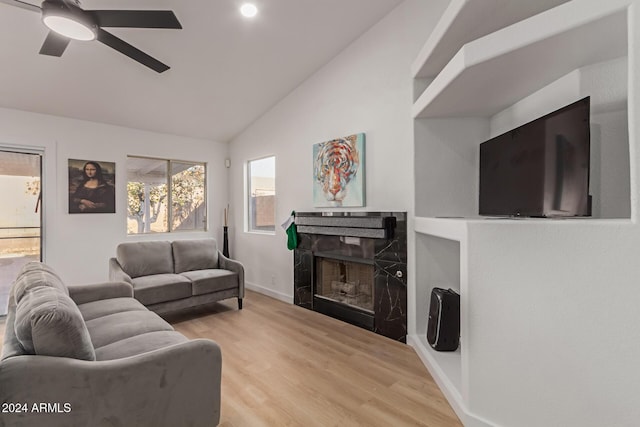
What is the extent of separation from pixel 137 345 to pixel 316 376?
51.4 inches

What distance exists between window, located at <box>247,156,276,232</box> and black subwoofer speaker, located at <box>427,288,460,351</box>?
2.91 metres

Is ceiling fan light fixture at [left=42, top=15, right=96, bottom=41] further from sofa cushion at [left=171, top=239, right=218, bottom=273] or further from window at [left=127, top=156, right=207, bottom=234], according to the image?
window at [left=127, top=156, right=207, bottom=234]

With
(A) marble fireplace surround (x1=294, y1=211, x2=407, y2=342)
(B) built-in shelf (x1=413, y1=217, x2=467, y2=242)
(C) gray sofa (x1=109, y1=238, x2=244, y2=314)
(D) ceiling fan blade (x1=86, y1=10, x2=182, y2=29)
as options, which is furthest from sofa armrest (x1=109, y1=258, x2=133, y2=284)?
(B) built-in shelf (x1=413, y1=217, x2=467, y2=242)

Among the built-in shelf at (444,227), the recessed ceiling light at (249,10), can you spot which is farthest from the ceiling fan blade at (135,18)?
the built-in shelf at (444,227)

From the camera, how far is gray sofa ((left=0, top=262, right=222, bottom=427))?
4.34 feet

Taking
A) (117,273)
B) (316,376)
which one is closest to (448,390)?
(316,376)

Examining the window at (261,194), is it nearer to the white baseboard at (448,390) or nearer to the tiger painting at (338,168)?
the tiger painting at (338,168)

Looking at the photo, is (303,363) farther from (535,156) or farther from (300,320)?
(535,156)

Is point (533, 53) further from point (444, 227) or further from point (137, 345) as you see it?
point (137, 345)

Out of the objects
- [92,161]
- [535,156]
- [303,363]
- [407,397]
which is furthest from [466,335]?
[92,161]

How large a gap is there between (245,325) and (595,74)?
3675 millimetres

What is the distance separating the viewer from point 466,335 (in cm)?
191

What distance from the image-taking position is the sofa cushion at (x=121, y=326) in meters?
2.04

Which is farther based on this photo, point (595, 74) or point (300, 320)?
point (300, 320)
